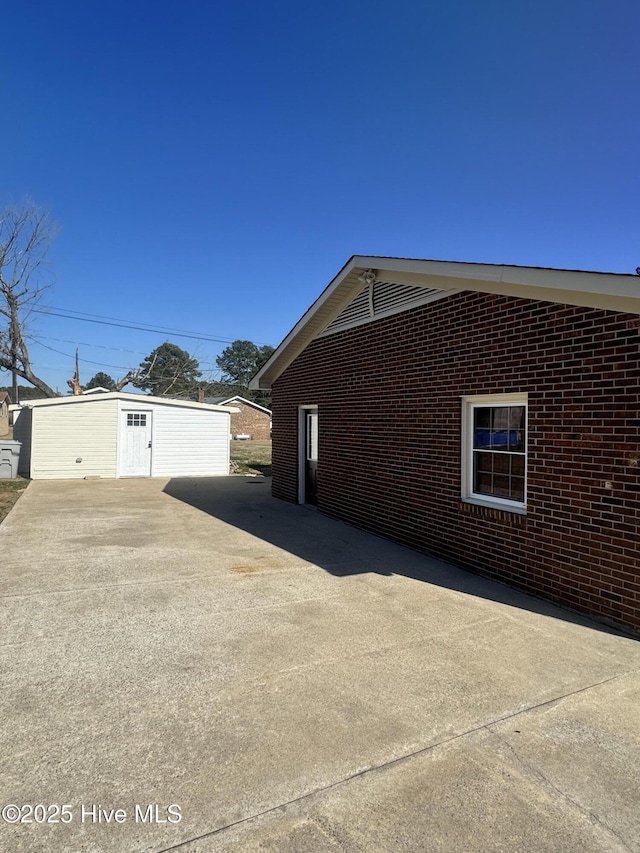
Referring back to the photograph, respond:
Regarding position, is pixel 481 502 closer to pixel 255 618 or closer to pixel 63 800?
pixel 255 618

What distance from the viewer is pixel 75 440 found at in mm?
15797

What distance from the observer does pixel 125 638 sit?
4082mm

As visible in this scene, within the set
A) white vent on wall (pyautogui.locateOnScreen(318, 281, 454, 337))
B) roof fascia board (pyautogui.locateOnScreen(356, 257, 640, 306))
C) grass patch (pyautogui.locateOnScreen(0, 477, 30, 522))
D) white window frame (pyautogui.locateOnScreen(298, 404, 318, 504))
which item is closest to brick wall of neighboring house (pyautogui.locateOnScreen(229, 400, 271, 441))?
grass patch (pyautogui.locateOnScreen(0, 477, 30, 522))

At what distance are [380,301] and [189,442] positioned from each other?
11.0m

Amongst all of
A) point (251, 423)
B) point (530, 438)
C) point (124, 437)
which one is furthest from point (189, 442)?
point (251, 423)

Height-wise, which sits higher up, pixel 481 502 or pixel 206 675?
pixel 481 502

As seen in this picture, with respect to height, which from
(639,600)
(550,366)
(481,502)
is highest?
(550,366)

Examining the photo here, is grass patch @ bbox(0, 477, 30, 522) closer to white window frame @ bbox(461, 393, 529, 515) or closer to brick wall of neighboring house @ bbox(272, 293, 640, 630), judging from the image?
brick wall of neighboring house @ bbox(272, 293, 640, 630)

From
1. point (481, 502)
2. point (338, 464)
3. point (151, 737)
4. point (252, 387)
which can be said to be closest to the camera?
point (151, 737)

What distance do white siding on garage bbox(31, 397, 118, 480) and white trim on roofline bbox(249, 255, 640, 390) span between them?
27.0 feet

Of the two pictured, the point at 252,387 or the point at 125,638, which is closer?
the point at 125,638

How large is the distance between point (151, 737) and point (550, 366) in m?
4.66

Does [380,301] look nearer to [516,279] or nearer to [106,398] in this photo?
[516,279]

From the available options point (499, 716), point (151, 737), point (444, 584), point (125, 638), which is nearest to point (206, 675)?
point (151, 737)
